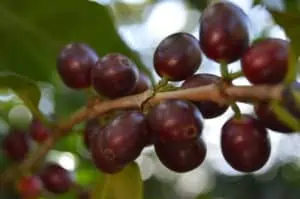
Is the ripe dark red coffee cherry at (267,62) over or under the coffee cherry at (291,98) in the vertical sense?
under

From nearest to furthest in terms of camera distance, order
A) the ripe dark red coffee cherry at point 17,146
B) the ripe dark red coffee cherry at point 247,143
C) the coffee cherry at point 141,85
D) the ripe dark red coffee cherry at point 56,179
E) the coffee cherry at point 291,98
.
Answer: the coffee cherry at point 291,98 → the ripe dark red coffee cherry at point 247,143 → the coffee cherry at point 141,85 → the ripe dark red coffee cherry at point 56,179 → the ripe dark red coffee cherry at point 17,146

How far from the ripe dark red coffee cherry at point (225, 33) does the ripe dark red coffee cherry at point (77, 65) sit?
0.20m

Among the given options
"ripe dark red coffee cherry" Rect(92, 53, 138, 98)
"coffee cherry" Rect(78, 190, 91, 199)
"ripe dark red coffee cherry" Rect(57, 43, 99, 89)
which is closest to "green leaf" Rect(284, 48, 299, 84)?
"ripe dark red coffee cherry" Rect(92, 53, 138, 98)

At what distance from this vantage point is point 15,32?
1.10m

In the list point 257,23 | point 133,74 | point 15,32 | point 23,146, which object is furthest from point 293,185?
point 133,74

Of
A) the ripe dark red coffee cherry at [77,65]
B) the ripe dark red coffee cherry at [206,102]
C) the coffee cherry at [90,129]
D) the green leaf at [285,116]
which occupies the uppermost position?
the green leaf at [285,116]

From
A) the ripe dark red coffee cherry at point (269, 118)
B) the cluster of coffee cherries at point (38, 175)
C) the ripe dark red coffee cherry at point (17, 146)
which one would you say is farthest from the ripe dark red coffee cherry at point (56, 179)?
the ripe dark red coffee cherry at point (269, 118)

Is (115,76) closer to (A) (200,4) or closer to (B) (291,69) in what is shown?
(B) (291,69)

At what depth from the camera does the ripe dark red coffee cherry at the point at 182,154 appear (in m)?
0.69

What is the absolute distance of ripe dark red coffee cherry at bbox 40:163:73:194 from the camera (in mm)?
1062

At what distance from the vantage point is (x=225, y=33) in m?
0.63

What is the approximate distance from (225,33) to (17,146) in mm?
645

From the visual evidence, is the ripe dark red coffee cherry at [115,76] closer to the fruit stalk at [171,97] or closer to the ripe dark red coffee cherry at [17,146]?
the fruit stalk at [171,97]

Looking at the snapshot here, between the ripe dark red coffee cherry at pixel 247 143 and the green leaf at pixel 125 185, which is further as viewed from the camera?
the green leaf at pixel 125 185
